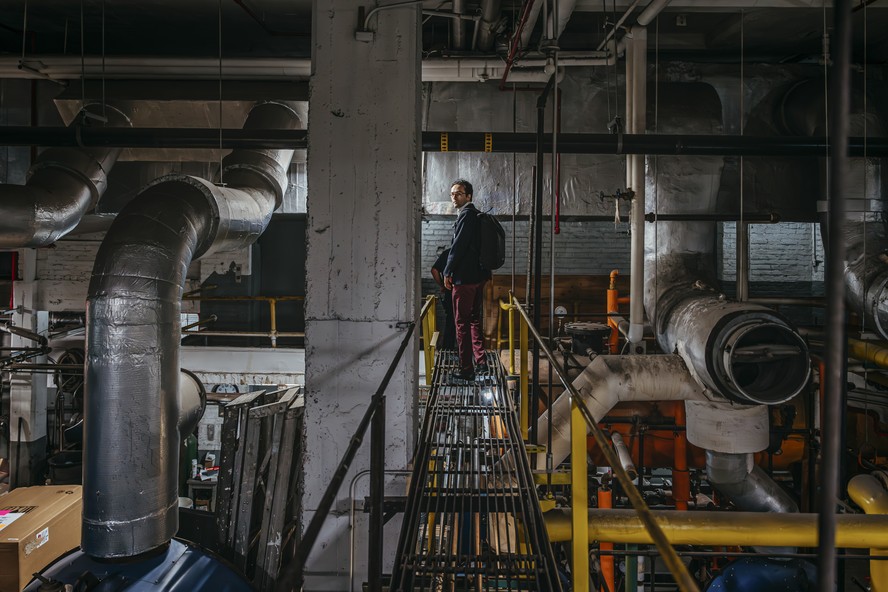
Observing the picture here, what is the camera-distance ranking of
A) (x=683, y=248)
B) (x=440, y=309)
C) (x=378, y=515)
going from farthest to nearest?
(x=440, y=309) → (x=683, y=248) → (x=378, y=515)

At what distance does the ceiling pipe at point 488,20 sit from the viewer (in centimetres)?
480

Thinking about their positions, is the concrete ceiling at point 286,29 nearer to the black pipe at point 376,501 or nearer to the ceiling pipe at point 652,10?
the ceiling pipe at point 652,10

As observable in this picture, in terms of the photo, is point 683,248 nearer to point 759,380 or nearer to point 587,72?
point 759,380

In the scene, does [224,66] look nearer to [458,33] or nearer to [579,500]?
[458,33]

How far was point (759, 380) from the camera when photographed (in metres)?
4.48

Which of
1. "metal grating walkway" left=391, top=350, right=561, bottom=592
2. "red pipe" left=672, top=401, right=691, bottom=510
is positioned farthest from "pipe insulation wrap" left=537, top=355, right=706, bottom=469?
"metal grating walkway" left=391, top=350, right=561, bottom=592

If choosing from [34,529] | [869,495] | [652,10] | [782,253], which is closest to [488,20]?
[652,10]

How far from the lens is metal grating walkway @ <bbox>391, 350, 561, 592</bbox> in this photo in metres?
2.21

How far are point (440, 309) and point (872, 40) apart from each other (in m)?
7.08

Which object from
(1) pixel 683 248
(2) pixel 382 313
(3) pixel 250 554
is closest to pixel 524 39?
(1) pixel 683 248

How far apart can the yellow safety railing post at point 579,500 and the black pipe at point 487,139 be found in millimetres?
2904

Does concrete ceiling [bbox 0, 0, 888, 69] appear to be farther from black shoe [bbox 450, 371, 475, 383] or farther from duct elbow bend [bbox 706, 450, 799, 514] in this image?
duct elbow bend [bbox 706, 450, 799, 514]

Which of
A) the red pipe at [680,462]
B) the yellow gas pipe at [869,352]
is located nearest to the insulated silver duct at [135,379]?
the red pipe at [680,462]

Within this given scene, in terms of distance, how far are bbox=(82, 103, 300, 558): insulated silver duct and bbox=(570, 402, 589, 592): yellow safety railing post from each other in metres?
2.66
